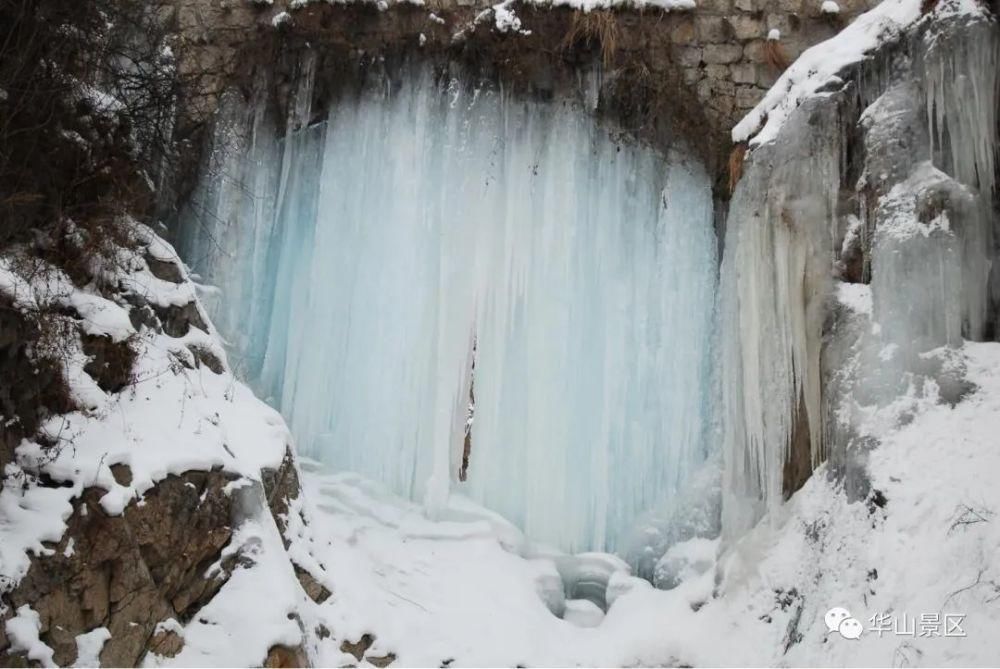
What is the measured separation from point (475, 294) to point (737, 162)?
2280mm

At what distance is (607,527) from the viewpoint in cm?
800

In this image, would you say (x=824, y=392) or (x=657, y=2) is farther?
(x=657, y=2)

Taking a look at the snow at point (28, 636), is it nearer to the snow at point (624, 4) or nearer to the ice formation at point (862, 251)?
the ice formation at point (862, 251)

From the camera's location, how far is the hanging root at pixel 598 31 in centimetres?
859

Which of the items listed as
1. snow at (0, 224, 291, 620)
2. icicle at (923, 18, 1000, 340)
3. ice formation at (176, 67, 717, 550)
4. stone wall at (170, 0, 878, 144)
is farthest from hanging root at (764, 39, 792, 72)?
snow at (0, 224, 291, 620)

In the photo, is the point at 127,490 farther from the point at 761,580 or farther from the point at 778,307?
the point at 778,307

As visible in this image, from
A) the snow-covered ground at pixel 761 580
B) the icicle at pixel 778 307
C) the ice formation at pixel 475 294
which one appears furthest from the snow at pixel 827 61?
the snow-covered ground at pixel 761 580

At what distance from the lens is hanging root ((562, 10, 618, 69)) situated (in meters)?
8.59

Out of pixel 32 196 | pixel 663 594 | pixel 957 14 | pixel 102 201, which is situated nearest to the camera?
pixel 32 196

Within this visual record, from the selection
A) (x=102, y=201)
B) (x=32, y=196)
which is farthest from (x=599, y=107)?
(x=32, y=196)

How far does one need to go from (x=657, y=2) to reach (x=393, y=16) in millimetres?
2169

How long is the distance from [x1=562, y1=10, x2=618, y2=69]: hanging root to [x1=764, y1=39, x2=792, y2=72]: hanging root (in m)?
1.21

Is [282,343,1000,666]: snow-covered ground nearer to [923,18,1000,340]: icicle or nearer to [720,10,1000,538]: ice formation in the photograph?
[720,10,1000,538]: ice formation

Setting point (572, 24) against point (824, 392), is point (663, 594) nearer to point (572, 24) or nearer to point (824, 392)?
point (824, 392)
